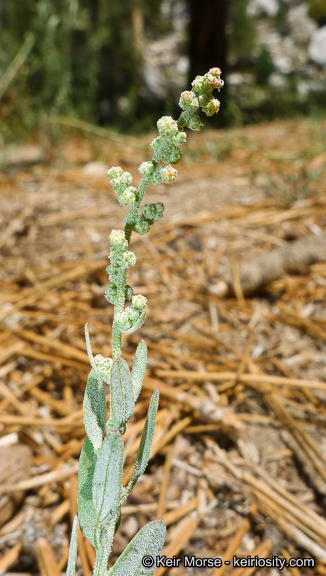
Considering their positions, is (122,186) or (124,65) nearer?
(122,186)

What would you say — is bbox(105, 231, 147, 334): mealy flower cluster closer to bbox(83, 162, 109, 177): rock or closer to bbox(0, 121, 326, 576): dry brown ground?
bbox(0, 121, 326, 576): dry brown ground

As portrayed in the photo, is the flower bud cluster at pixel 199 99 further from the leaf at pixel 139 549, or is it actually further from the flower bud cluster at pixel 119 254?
the leaf at pixel 139 549

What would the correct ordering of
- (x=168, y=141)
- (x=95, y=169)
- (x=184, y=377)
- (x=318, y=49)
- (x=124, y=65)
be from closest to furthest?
1. (x=168, y=141)
2. (x=184, y=377)
3. (x=95, y=169)
4. (x=124, y=65)
5. (x=318, y=49)

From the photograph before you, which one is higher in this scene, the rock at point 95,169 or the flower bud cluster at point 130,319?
the flower bud cluster at point 130,319

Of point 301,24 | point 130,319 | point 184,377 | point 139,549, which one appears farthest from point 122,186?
point 301,24

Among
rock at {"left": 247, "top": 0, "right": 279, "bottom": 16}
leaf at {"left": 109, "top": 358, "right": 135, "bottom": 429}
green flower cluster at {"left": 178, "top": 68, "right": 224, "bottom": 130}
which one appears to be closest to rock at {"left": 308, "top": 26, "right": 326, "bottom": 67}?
rock at {"left": 247, "top": 0, "right": 279, "bottom": 16}

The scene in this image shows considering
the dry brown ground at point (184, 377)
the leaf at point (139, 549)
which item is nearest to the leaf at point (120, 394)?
the leaf at point (139, 549)

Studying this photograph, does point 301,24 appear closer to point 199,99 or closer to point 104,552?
point 199,99
